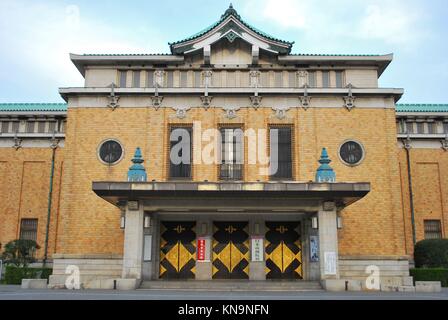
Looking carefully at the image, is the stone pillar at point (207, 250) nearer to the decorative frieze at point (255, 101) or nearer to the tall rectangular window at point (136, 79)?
the decorative frieze at point (255, 101)

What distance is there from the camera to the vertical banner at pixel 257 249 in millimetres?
24188

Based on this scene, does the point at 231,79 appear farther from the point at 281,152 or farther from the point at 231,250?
the point at 231,250

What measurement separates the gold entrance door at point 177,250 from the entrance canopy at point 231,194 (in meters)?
2.86

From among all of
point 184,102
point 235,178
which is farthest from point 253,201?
point 184,102

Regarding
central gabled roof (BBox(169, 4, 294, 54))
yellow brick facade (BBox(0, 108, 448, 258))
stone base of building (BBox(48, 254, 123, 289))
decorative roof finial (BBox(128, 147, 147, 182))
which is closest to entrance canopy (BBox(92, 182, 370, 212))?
decorative roof finial (BBox(128, 147, 147, 182))

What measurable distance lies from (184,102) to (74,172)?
7078 mm

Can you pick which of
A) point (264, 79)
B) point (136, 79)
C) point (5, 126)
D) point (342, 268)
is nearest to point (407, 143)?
point (342, 268)

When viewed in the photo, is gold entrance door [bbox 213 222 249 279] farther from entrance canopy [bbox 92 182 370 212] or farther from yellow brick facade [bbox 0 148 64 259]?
yellow brick facade [bbox 0 148 64 259]

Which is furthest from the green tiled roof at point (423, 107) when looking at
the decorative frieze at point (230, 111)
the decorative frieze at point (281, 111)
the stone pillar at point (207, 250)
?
the stone pillar at point (207, 250)

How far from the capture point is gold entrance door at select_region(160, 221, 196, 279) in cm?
2423

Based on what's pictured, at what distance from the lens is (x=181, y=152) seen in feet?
83.6

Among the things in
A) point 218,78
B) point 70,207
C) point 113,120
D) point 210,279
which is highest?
point 218,78

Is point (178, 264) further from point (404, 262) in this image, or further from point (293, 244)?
point (404, 262)

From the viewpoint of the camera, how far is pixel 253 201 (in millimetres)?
21844
